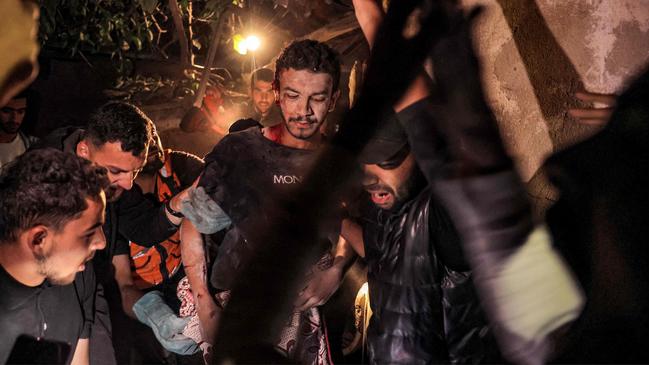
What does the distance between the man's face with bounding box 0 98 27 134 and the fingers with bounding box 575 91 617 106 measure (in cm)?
522

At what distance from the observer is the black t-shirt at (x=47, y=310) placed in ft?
8.21

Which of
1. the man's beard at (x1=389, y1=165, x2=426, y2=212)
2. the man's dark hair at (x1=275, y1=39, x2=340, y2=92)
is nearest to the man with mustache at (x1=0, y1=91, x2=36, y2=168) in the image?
the man's dark hair at (x1=275, y1=39, x2=340, y2=92)

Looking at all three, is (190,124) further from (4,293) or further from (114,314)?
(4,293)

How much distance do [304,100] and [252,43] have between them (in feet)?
18.0

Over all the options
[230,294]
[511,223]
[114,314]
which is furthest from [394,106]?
[114,314]

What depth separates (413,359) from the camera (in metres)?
2.52

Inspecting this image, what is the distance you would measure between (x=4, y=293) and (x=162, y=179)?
1845 millimetres

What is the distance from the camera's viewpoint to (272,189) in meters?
3.09

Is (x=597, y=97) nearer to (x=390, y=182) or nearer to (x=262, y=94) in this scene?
(x=390, y=182)

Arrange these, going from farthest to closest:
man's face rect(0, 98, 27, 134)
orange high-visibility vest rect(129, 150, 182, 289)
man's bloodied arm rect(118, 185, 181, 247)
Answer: man's face rect(0, 98, 27, 134) → orange high-visibility vest rect(129, 150, 182, 289) → man's bloodied arm rect(118, 185, 181, 247)

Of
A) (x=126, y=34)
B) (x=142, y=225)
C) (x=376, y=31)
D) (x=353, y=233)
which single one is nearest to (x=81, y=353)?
(x=142, y=225)

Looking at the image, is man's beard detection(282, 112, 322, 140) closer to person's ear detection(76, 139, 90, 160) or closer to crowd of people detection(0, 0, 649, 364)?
crowd of people detection(0, 0, 649, 364)

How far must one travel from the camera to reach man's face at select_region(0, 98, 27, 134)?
561 cm

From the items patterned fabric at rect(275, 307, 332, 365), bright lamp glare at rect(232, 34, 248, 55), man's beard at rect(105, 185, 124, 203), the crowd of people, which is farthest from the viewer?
bright lamp glare at rect(232, 34, 248, 55)
